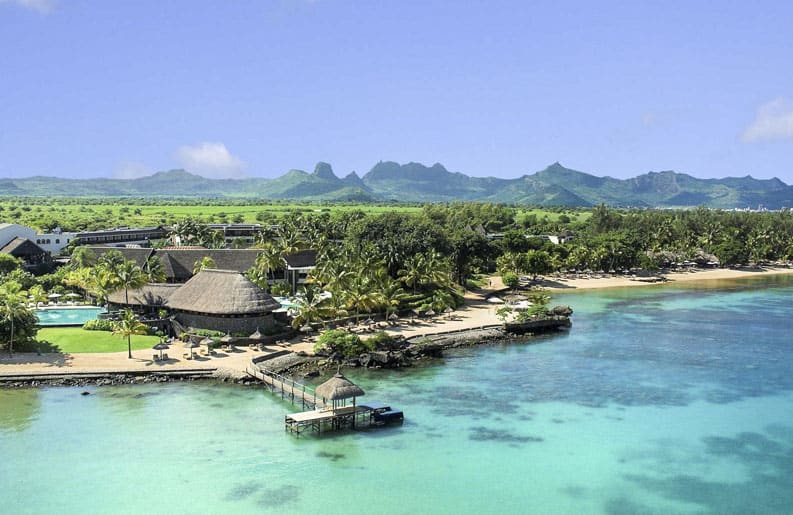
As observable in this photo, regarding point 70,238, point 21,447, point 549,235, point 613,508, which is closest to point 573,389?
point 613,508

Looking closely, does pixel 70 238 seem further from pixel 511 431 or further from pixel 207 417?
pixel 511 431

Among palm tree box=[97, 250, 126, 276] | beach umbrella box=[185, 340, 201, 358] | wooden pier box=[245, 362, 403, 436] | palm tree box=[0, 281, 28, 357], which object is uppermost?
palm tree box=[97, 250, 126, 276]

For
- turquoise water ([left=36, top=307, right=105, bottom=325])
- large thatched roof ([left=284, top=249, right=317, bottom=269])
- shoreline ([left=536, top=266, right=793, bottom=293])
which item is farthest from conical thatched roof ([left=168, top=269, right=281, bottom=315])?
shoreline ([left=536, top=266, right=793, bottom=293])

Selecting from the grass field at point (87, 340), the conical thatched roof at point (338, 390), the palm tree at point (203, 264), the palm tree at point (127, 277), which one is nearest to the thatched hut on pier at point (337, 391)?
the conical thatched roof at point (338, 390)

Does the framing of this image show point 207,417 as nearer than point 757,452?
No

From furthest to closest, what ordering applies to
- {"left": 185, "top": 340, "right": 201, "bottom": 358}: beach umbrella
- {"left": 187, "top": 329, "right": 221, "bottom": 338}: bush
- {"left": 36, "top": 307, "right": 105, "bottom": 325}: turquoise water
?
{"left": 36, "top": 307, "right": 105, "bottom": 325}: turquoise water
{"left": 187, "top": 329, "right": 221, "bottom": 338}: bush
{"left": 185, "top": 340, "right": 201, "bottom": 358}: beach umbrella

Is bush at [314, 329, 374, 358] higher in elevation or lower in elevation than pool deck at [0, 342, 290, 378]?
higher

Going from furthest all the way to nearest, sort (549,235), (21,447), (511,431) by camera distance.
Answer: (549,235)
(511,431)
(21,447)

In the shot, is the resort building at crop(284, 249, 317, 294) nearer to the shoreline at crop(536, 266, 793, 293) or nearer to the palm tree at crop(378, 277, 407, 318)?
the palm tree at crop(378, 277, 407, 318)
